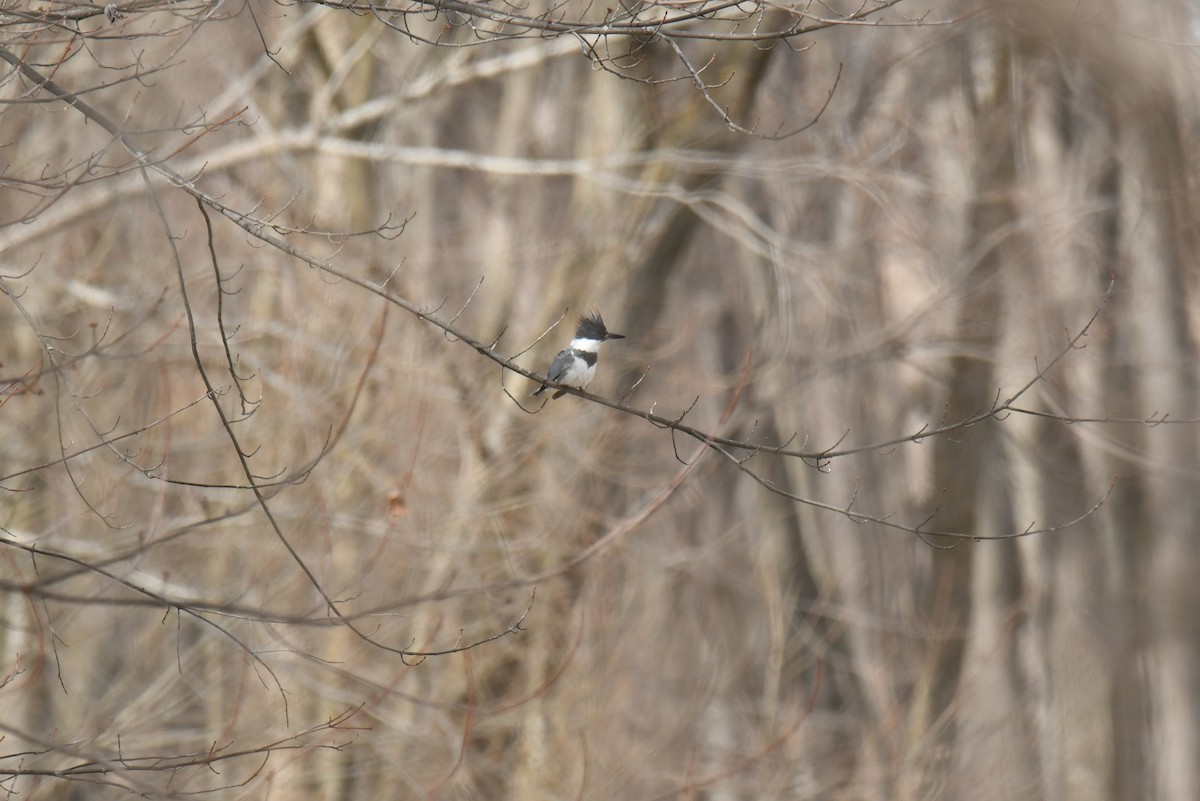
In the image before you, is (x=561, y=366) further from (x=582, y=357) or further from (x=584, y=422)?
(x=584, y=422)

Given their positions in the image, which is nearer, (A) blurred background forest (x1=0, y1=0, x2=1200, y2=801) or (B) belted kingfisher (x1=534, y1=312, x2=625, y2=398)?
(B) belted kingfisher (x1=534, y1=312, x2=625, y2=398)

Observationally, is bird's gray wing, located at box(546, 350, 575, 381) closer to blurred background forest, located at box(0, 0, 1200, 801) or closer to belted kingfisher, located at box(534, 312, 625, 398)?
belted kingfisher, located at box(534, 312, 625, 398)

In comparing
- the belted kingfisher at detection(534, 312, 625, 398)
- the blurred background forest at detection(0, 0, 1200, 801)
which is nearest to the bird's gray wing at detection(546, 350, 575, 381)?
the belted kingfisher at detection(534, 312, 625, 398)

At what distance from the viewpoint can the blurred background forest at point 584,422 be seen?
307 inches

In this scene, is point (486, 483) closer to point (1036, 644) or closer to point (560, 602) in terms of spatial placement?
point (560, 602)

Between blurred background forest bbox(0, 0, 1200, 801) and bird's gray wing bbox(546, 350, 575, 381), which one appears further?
blurred background forest bbox(0, 0, 1200, 801)

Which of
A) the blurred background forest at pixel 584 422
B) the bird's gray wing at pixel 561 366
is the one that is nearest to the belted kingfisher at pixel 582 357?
the bird's gray wing at pixel 561 366

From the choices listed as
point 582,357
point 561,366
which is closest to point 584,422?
point 561,366

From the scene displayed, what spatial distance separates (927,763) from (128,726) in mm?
4750

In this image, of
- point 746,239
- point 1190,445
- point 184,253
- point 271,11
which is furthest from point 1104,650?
point 271,11

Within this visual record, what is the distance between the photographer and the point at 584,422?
8812mm

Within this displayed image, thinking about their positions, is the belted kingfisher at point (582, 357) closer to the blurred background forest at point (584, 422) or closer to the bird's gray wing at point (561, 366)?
the bird's gray wing at point (561, 366)

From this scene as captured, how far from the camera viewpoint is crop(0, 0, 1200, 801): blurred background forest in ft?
25.6

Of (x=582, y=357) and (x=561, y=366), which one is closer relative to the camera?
(x=582, y=357)
